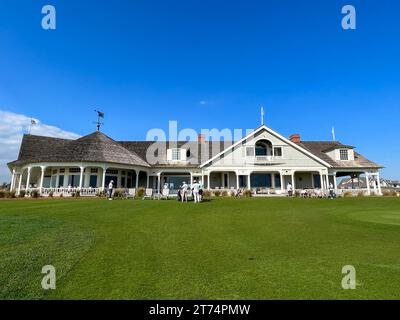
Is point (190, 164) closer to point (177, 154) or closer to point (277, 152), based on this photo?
point (177, 154)

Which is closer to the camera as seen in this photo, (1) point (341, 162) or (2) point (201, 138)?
(1) point (341, 162)

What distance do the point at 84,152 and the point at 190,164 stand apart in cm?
1218

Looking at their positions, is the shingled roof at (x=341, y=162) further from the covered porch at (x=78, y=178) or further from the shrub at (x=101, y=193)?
the shrub at (x=101, y=193)

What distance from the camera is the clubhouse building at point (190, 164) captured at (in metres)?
28.7

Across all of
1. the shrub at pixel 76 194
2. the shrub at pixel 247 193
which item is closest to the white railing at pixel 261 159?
the shrub at pixel 247 193

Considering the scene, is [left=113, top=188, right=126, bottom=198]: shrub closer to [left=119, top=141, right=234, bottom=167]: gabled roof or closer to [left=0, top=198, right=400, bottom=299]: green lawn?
[left=119, top=141, right=234, bottom=167]: gabled roof

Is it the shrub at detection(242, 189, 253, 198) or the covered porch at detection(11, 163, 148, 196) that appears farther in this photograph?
the shrub at detection(242, 189, 253, 198)

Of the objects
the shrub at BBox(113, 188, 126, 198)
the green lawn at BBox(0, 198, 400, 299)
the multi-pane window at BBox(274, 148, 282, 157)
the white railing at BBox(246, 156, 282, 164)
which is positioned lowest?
the green lawn at BBox(0, 198, 400, 299)

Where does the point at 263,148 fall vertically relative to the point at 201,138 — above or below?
below

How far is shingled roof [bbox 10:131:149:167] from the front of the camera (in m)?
27.9

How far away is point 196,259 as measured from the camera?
621cm

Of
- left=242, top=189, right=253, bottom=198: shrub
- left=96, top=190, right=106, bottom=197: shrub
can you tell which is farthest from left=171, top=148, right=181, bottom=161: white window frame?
left=96, top=190, right=106, bottom=197: shrub

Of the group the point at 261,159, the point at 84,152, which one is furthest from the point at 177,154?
the point at 84,152

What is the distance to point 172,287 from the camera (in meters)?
4.63
